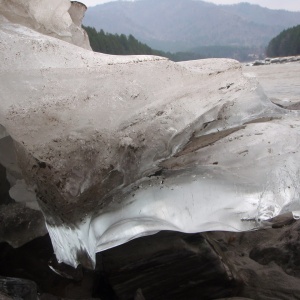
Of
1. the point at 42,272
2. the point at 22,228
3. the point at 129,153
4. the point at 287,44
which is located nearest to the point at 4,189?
the point at 22,228

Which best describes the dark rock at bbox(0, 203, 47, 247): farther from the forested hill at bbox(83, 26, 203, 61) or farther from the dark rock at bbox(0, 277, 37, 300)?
the forested hill at bbox(83, 26, 203, 61)

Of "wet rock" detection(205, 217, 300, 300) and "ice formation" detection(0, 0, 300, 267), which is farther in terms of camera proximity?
"wet rock" detection(205, 217, 300, 300)

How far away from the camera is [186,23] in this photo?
170 metres

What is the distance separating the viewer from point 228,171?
1.26 m

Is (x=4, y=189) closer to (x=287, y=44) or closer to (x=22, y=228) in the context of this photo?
→ (x=22, y=228)

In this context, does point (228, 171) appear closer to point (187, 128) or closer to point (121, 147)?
point (187, 128)

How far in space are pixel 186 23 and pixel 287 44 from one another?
132 meters

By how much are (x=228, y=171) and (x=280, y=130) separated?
0.29 metres

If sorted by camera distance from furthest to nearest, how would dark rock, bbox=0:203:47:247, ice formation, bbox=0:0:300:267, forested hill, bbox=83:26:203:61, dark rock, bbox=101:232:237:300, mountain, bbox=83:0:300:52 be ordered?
mountain, bbox=83:0:300:52
forested hill, bbox=83:26:203:61
dark rock, bbox=0:203:47:247
dark rock, bbox=101:232:237:300
ice formation, bbox=0:0:300:267

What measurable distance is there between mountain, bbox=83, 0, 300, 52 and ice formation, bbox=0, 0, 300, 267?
483 ft

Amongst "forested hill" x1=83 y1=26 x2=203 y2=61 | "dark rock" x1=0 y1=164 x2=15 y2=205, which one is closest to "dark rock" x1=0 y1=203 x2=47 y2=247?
"dark rock" x1=0 y1=164 x2=15 y2=205

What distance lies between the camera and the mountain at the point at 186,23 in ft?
497

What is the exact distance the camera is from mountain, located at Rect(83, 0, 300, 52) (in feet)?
497

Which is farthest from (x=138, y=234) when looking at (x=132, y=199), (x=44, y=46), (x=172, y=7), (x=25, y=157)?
(x=172, y=7)
